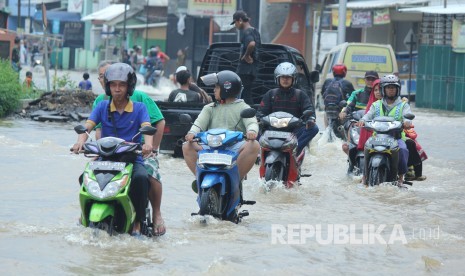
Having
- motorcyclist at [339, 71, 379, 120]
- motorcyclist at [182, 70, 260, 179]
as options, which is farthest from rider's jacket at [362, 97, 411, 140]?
motorcyclist at [182, 70, 260, 179]

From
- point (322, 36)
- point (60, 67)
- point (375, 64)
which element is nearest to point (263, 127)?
point (375, 64)

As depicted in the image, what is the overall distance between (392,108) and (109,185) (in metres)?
5.46

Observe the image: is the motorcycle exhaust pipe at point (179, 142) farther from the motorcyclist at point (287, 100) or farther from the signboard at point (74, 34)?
the signboard at point (74, 34)

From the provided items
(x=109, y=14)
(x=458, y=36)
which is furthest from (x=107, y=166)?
(x=109, y=14)

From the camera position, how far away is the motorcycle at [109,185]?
327 inches

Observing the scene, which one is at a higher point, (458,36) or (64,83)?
(458,36)

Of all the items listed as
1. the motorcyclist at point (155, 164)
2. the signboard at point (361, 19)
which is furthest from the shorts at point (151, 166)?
the signboard at point (361, 19)

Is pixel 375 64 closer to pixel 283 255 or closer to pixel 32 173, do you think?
pixel 32 173

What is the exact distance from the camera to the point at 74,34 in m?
76.1

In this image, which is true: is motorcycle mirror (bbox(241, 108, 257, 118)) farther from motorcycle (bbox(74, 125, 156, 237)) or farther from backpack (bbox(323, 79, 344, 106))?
backpack (bbox(323, 79, 344, 106))

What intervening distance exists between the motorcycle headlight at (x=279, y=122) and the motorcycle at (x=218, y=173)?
7.33ft

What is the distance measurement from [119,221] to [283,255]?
4.30ft

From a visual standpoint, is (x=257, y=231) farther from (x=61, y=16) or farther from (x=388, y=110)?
(x=61, y=16)

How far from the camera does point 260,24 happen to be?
51188 mm
